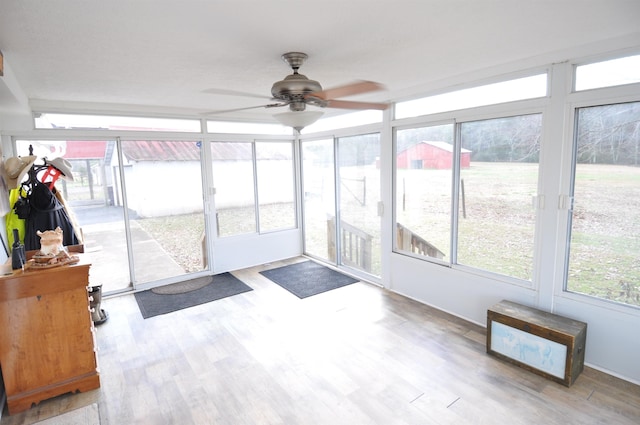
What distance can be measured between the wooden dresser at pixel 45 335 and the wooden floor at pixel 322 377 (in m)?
0.13

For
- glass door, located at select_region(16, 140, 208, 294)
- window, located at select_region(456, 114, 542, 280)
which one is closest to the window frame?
window, located at select_region(456, 114, 542, 280)

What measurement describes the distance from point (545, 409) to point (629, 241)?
1396mm

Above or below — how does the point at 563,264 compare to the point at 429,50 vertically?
below

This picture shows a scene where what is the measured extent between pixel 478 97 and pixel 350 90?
174 centimetres

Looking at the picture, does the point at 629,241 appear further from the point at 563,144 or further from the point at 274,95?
the point at 274,95

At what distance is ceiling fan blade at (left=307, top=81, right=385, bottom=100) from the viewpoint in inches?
83.5

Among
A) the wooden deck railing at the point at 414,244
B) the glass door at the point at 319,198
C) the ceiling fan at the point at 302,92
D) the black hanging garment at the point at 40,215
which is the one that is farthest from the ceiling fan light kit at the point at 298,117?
the glass door at the point at 319,198

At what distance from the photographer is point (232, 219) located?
544 centimetres

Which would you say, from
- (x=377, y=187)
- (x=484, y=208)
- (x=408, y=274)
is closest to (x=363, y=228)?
(x=377, y=187)

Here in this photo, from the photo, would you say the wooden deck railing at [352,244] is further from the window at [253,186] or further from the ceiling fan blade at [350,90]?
the ceiling fan blade at [350,90]

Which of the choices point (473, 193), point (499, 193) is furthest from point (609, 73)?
point (473, 193)

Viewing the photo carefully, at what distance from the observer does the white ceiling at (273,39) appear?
179 cm

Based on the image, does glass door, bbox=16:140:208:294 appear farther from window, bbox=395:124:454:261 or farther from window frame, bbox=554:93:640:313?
window frame, bbox=554:93:640:313

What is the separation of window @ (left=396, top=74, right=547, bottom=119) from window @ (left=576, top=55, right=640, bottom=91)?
26 centimetres
